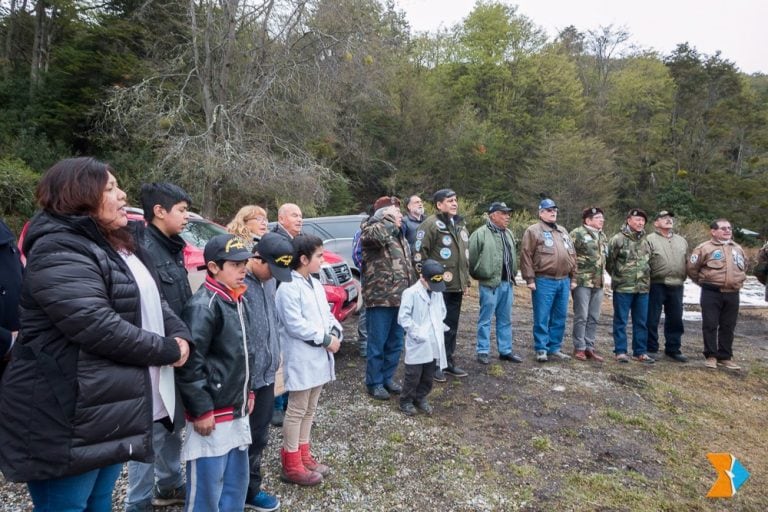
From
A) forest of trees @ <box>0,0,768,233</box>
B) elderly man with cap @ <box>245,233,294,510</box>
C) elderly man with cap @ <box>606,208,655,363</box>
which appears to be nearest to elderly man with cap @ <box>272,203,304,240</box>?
elderly man with cap @ <box>245,233,294,510</box>

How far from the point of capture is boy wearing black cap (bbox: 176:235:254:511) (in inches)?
86.8

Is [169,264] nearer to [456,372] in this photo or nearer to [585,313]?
[456,372]

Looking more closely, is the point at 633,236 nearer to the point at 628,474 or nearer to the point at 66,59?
the point at 628,474

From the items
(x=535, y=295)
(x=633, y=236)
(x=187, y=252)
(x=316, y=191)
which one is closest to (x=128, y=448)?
(x=187, y=252)

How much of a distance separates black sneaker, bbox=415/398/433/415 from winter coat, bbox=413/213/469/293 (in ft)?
4.30

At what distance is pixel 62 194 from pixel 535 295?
17.7 feet

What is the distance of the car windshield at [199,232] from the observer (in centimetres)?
574

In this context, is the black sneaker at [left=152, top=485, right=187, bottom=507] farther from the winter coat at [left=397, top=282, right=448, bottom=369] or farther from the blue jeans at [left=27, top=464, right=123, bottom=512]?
the winter coat at [left=397, top=282, right=448, bottom=369]

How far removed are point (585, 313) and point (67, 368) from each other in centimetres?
594

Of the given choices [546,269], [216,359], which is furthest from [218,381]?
[546,269]

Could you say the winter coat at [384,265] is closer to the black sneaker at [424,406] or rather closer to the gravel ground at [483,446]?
the black sneaker at [424,406]

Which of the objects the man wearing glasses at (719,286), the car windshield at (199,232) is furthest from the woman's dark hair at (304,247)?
the man wearing glasses at (719,286)

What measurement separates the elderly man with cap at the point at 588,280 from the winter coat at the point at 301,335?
4.23m

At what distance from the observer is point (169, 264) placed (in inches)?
101
